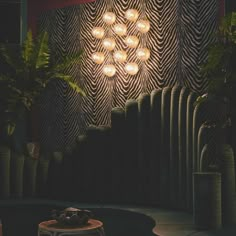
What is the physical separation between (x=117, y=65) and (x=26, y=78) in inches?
57.6

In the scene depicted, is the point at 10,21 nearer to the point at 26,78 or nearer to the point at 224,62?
the point at 26,78

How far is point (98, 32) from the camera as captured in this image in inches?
323

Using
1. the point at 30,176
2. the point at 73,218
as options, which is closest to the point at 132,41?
the point at 30,176

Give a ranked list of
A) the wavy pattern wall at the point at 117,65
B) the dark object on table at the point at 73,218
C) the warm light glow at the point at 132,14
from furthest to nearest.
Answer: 1. the warm light glow at the point at 132,14
2. the wavy pattern wall at the point at 117,65
3. the dark object on table at the point at 73,218

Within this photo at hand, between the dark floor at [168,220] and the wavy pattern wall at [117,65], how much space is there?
5.10 feet

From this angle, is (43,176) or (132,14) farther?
(43,176)

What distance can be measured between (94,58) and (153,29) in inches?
42.3

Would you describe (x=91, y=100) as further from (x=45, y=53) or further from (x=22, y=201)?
(x=22, y=201)

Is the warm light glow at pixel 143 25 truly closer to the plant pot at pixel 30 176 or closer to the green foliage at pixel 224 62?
the green foliage at pixel 224 62

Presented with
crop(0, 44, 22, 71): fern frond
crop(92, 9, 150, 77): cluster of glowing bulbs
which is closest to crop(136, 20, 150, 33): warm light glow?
crop(92, 9, 150, 77): cluster of glowing bulbs

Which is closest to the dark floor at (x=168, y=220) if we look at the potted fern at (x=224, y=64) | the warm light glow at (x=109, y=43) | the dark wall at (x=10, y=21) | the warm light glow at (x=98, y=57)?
the potted fern at (x=224, y=64)

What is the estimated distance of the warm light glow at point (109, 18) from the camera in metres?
8.02

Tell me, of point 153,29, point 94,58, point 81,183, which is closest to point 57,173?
point 81,183

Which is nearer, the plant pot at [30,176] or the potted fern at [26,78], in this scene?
the plant pot at [30,176]
